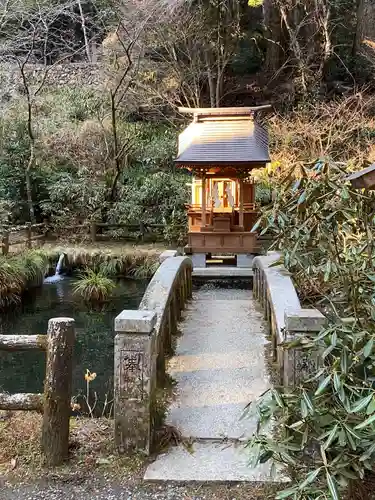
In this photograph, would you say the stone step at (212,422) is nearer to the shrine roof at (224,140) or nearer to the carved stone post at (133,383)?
the carved stone post at (133,383)

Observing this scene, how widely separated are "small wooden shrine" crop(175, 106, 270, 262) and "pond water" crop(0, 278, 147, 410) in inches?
92.8

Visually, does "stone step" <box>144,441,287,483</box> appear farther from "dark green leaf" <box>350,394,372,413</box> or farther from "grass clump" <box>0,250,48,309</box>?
"grass clump" <box>0,250,48,309</box>

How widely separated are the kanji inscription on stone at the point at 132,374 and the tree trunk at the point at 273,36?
1775 cm

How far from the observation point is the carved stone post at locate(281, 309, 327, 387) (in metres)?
3.41

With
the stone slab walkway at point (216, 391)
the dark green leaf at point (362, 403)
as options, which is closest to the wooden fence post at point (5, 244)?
the stone slab walkway at point (216, 391)

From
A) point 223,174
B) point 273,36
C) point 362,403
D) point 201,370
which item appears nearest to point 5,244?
point 223,174

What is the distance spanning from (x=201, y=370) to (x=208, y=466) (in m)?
1.52

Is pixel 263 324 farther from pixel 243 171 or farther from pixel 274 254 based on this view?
pixel 243 171

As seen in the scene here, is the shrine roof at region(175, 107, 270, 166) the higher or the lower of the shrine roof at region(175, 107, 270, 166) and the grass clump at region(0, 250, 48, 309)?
the higher

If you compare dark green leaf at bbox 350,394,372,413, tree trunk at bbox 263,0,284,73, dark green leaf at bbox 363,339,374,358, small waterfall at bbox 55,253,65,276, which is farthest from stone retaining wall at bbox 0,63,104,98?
dark green leaf at bbox 350,394,372,413

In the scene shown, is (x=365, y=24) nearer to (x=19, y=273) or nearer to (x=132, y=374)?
(x=19, y=273)

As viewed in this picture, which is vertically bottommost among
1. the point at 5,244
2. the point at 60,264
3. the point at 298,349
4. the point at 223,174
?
the point at 60,264

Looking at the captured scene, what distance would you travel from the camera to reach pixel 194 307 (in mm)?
7383

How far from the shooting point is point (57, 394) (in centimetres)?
341
